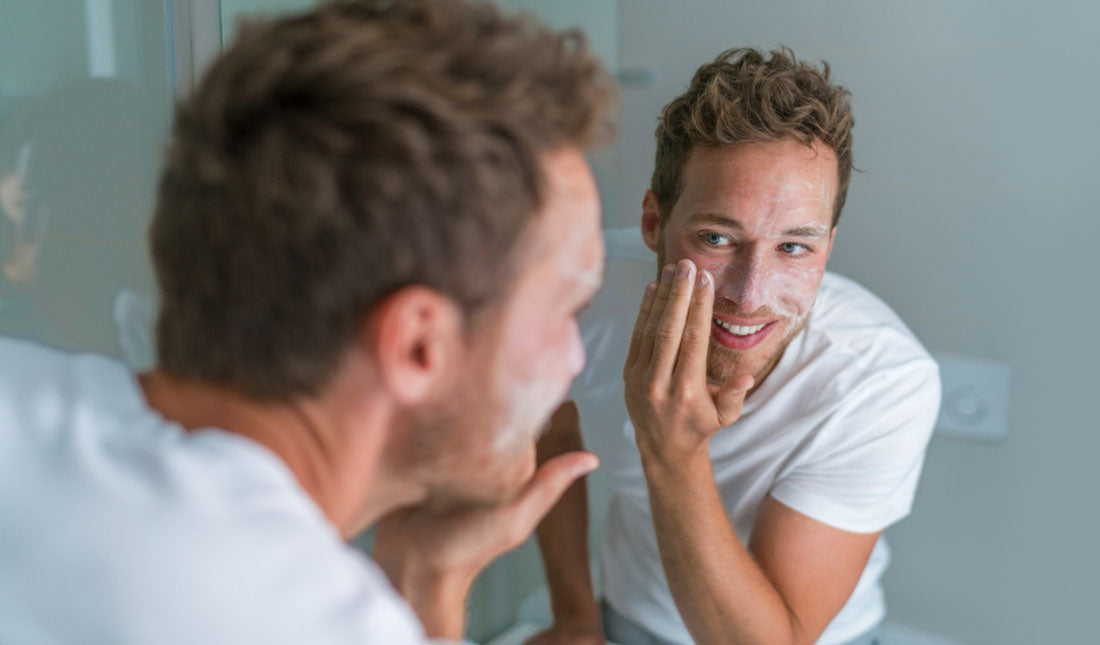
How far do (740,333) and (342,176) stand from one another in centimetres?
63

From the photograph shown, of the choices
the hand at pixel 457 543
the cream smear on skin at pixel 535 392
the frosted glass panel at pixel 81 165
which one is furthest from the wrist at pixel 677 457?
the frosted glass panel at pixel 81 165

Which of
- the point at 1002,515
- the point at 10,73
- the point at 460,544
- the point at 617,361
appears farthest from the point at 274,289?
the point at 1002,515

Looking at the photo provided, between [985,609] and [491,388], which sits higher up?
[491,388]

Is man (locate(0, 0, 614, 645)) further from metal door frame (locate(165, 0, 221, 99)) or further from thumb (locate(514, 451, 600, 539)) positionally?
metal door frame (locate(165, 0, 221, 99))

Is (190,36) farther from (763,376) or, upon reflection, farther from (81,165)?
(763,376)

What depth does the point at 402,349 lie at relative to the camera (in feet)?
1.57

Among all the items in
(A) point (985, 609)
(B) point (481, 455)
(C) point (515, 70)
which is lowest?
(A) point (985, 609)

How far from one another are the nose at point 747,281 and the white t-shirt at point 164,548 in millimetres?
600

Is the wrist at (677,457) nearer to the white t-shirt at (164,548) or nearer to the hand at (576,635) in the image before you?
the hand at (576,635)

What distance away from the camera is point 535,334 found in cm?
53

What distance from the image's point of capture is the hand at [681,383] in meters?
0.89

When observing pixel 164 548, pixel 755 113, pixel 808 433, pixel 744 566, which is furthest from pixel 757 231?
pixel 164 548

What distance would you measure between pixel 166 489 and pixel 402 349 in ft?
0.43

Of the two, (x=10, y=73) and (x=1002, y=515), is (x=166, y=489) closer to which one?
(x=10, y=73)
